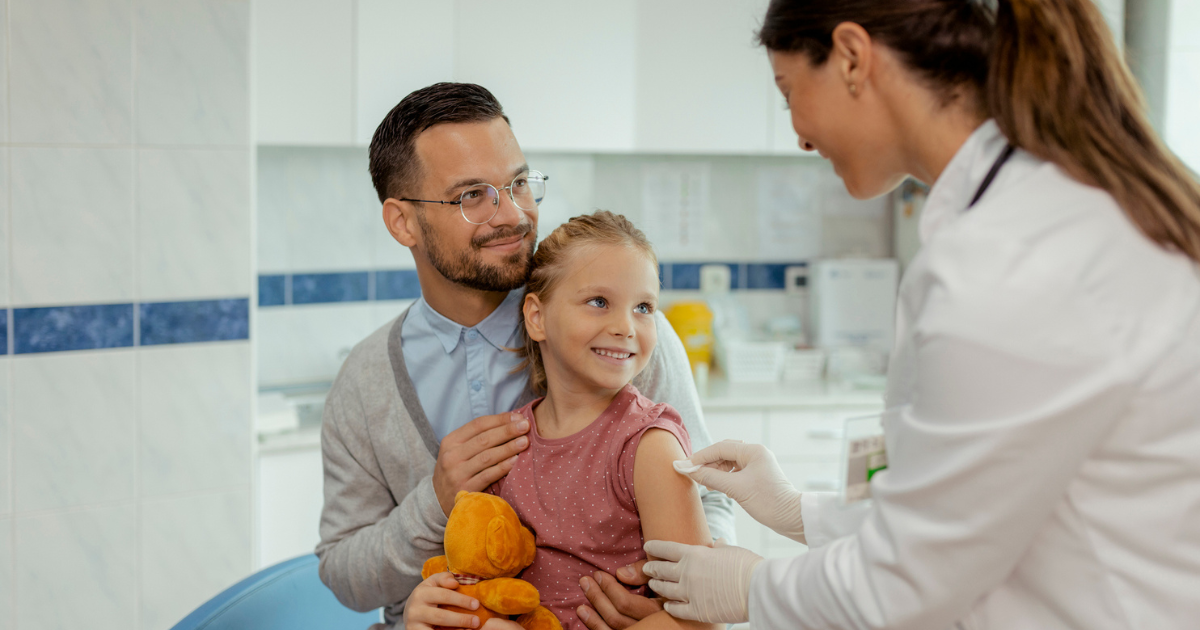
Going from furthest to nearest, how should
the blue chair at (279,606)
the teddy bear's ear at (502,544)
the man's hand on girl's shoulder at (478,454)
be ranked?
the blue chair at (279,606), the man's hand on girl's shoulder at (478,454), the teddy bear's ear at (502,544)

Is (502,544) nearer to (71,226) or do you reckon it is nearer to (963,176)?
(963,176)

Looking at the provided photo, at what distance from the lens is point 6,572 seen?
221 centimetres

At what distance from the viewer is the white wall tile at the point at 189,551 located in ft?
7.75

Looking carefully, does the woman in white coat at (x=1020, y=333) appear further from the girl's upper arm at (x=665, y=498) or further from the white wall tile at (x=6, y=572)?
the white wall tile at (x=6, y=572)

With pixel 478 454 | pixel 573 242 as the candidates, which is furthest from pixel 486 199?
pixel 478 454

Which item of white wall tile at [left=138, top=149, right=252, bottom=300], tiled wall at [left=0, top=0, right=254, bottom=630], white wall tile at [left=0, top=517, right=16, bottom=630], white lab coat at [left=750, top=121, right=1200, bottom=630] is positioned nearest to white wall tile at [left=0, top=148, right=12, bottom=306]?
tiled wall at [left=0, top=0, right=254, bottom=630]

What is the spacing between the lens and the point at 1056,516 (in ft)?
2.70

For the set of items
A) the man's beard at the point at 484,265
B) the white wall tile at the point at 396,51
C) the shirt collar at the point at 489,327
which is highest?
the white wall tile at the point at 396,51

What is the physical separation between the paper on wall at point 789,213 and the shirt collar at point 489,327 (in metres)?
2.22

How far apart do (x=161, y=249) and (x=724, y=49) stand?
195 cm

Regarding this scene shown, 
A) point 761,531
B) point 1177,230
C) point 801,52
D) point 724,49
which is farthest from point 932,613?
point 724,49

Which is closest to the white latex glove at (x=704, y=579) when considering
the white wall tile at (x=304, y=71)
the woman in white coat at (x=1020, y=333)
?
the woman in white coat at (x=1020, y=333)

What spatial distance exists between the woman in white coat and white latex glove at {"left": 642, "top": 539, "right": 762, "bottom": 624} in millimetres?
140

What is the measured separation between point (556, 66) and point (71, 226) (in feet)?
4.97
